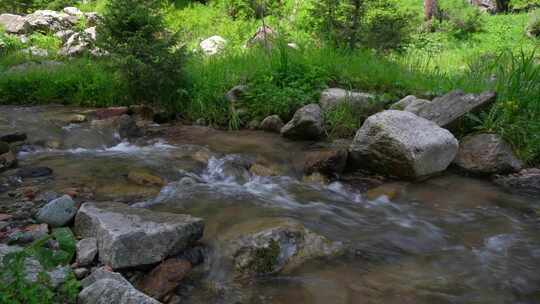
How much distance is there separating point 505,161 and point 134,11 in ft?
19.1

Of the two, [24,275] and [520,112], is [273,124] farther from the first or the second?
[24,275]

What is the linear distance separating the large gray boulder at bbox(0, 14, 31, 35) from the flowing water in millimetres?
12168

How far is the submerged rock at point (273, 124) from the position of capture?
22.6 ft

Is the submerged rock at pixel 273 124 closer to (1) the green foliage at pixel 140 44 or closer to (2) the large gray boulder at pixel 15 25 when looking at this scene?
(1) the green foliage at pixel 140 44

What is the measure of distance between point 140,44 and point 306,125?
302 cm

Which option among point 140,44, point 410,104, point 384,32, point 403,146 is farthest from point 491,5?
point 403,146

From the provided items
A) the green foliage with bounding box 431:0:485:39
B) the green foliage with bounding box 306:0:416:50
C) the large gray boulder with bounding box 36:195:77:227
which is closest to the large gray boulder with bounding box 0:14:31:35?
the green foliage with bounding box 306:0:416:50

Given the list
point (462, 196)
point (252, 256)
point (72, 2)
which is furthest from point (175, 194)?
point (72, 2)

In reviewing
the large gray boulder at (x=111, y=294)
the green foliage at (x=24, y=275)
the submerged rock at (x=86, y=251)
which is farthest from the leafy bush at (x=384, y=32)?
the green foliage at (x=24, y=275)

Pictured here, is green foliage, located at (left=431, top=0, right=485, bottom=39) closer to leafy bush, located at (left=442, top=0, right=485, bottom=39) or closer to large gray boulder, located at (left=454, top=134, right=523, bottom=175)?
leafy bush, located at (left=442, top=0, right=485, bottom=39)

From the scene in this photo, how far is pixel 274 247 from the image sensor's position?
327 centimetres

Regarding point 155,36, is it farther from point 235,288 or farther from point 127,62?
point 235,288

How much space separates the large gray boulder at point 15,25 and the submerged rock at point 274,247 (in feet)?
55.9

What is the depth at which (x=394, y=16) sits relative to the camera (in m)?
8.94
